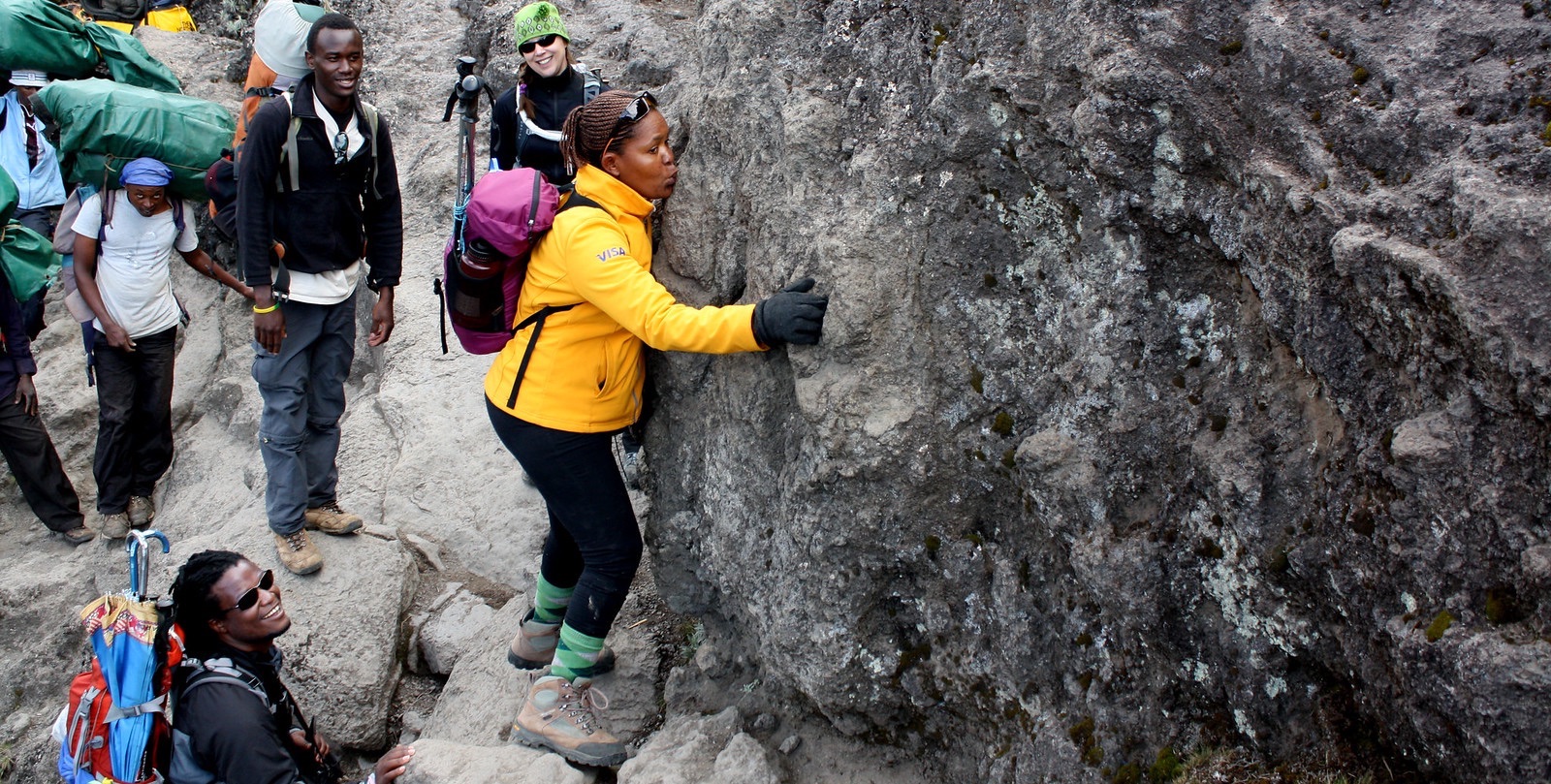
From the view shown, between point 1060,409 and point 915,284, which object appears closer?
point 1060,409

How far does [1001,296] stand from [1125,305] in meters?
0.50

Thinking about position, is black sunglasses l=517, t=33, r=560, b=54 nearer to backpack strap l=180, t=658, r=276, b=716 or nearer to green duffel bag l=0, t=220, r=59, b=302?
backpack strap l=180, t=658, r=276, b=716

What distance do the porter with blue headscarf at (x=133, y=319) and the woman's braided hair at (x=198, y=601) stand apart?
294 cm

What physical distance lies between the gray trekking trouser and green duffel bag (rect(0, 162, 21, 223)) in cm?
235

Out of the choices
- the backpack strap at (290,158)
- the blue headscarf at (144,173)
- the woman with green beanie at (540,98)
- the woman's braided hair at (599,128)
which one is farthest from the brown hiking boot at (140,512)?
the woman's braided hair at (599,128)

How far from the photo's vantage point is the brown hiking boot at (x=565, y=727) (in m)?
5.02

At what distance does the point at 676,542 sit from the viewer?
5.34 m

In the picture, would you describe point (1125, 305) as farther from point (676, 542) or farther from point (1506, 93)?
point (676, 542)

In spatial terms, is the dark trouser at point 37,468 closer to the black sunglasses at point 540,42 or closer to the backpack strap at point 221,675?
the backpack strap at point 221,675

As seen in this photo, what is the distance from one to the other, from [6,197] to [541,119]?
12.2ft

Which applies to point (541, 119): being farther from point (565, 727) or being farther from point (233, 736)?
point (233, 736)

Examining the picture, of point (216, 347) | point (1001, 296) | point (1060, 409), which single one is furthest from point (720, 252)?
point (216, 347)

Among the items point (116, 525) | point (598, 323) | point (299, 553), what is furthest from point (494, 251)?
point (116, 525)

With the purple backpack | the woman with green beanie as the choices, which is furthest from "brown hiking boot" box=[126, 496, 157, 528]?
the purple backpack
